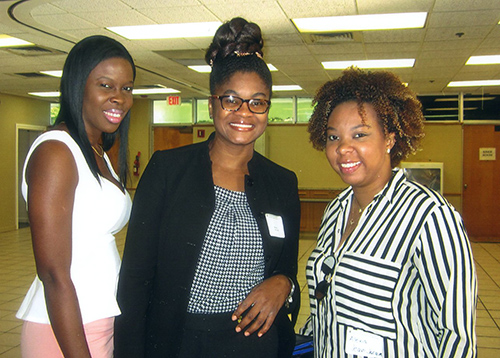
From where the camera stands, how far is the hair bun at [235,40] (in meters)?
1.59

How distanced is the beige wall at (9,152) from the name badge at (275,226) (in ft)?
37.2

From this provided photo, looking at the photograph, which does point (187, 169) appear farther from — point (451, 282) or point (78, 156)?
point (451, 282)

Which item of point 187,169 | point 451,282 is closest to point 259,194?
point 187,169

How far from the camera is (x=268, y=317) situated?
1.54m

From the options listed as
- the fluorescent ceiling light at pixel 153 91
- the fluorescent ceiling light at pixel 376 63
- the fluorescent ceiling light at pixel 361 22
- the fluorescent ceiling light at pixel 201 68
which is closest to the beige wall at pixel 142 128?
the fluorescent ceiling light at pixel 153 91

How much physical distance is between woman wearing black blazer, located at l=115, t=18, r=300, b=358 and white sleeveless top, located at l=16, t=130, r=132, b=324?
8cm

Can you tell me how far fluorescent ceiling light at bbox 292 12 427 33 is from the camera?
5.50 meters

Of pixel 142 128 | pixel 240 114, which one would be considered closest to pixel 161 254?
pixel 240 114

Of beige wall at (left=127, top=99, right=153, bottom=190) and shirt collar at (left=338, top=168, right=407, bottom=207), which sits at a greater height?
beige wall at (left=127, top=99, right=153, bottom=190)

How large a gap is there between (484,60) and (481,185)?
164 inches

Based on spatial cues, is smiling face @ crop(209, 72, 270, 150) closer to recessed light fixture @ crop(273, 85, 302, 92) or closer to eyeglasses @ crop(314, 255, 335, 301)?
eyeglasses @ crop(314, 255, 335, 301)

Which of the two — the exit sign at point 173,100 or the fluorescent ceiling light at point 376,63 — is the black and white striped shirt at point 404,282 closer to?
the fluorescent ceiling light at point 376,63

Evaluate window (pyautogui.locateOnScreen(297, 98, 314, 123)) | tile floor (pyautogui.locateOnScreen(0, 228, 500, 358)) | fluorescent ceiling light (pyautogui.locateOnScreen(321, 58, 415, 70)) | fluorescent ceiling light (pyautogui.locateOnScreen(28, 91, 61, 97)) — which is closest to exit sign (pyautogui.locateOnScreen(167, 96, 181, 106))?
fluorescent ceiling light (pyautogui.locateOnScreen(28, 91, 61, 97))

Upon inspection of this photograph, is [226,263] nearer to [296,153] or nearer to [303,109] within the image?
[296,153]
